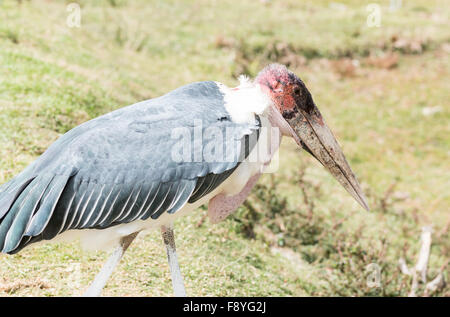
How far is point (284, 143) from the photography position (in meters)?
7.77

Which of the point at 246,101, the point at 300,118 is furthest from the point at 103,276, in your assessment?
the point at 300,118

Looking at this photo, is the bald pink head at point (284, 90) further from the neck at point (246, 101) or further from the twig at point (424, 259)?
the twig at point (424, 259)

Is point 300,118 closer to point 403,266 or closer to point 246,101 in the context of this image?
point 246,101

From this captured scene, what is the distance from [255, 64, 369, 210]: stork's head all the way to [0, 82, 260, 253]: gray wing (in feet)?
0.83

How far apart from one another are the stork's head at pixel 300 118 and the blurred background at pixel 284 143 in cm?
126

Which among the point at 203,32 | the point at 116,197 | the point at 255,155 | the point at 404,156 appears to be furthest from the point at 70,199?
the point at 203,32

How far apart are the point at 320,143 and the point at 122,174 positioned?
0.98 m

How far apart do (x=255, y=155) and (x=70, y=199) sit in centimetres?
83

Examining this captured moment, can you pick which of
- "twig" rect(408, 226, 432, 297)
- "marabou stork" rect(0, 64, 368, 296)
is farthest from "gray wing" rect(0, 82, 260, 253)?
"twig" rect(408, 226, 432, 297)

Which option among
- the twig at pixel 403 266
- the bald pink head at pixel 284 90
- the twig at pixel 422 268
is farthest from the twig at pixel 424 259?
the bald pink head at pixel 284 90

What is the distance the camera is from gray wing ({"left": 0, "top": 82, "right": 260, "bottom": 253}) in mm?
2568

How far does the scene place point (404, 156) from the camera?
833cm

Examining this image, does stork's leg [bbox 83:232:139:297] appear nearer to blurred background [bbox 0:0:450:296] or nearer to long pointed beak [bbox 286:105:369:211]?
blurred background [bbox 0:0:450:296]
